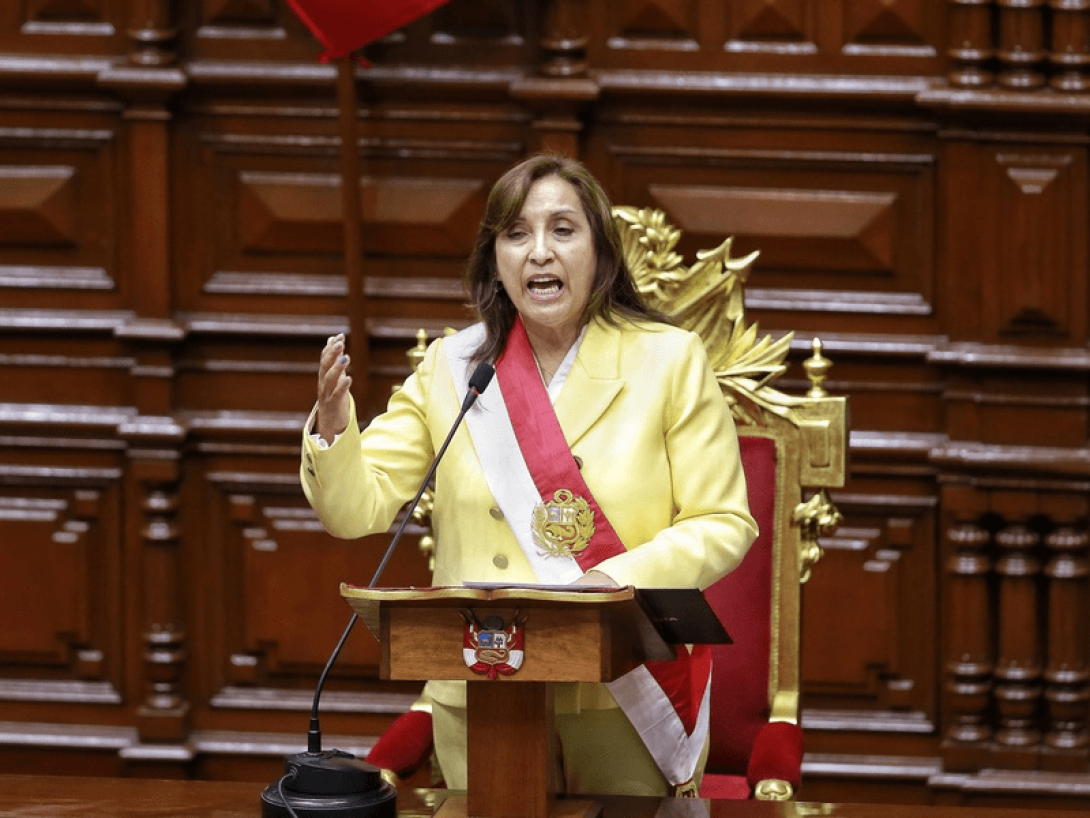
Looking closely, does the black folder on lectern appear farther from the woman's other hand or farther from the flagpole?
the flagpole

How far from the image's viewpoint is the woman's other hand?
2.37 metres

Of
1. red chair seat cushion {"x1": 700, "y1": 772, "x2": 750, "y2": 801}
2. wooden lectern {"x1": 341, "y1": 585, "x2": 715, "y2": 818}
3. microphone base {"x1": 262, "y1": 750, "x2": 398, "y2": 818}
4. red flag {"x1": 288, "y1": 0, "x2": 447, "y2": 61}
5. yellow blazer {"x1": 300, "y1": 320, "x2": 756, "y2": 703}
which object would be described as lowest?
red chair seat cushion {"x1": 700, "y1": 772, "x2": 750, "y2": 801}

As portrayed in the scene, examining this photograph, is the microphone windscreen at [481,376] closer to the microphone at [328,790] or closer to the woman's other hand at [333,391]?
the woman's other hand at [333,391]

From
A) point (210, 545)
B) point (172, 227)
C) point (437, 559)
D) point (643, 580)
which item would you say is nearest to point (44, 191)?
point (172, 227)

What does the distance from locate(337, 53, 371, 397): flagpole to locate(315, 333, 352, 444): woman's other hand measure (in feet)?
5.38

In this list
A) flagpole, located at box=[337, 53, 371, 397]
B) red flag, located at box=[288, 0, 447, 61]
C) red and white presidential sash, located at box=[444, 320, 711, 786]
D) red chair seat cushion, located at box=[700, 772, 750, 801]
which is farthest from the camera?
flagpole, located at box=[337, 53, 371, 397]

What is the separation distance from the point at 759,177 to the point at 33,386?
1886 mm

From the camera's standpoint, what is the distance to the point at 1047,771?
411 cm

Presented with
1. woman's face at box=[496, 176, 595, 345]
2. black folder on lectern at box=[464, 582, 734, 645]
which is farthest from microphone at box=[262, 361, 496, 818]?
woman's face at box=[496, 176, 595, 345]

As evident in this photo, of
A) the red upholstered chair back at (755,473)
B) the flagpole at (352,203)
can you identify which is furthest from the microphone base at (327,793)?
the flagpole at (352,203)

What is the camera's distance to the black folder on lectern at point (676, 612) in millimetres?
2127

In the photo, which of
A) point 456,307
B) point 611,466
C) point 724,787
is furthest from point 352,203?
point 724,787

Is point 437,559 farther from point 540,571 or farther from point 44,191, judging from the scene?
point 44,191

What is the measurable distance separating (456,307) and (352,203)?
1.25 feet
